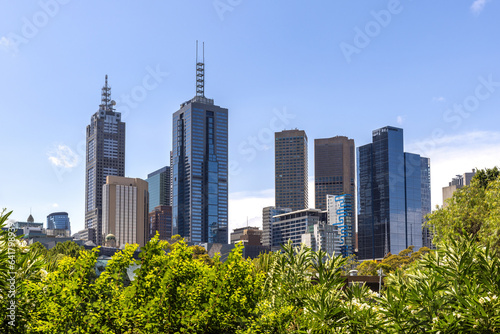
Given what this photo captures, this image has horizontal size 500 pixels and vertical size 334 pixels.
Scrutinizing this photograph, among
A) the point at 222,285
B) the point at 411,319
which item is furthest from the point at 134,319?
the point at 411,319

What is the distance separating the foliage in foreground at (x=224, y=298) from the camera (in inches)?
398

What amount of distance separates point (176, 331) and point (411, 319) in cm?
539

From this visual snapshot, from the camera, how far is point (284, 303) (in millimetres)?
13773

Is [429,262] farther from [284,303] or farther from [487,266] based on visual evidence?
[284,303]

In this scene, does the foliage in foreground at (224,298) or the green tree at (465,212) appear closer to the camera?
the foliage in foreground at (224,298)
